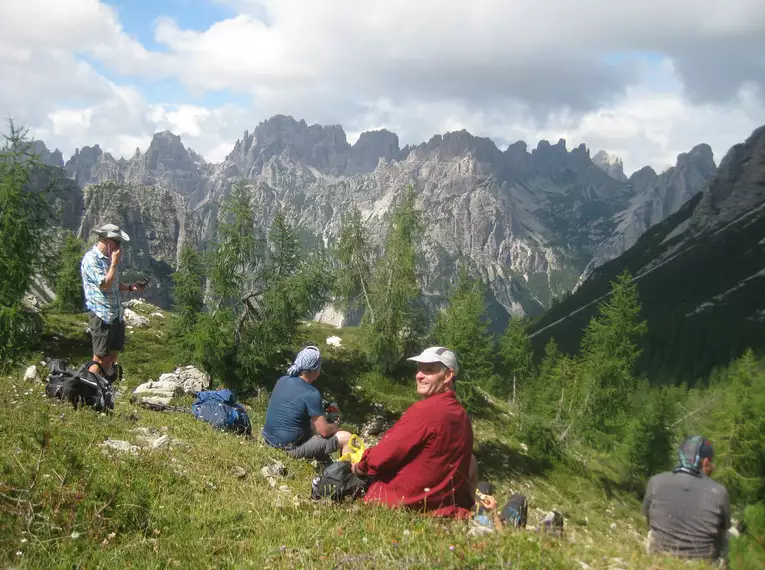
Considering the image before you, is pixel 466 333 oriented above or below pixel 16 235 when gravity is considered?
below

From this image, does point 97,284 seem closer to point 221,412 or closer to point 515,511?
point 221,412

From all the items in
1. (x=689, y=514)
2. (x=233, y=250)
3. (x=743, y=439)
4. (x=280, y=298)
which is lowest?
(x=743, y=439)

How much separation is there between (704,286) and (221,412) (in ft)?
565

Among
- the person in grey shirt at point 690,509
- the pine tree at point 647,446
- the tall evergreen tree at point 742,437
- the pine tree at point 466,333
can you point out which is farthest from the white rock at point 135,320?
the tall evergreen tree at point 742,437

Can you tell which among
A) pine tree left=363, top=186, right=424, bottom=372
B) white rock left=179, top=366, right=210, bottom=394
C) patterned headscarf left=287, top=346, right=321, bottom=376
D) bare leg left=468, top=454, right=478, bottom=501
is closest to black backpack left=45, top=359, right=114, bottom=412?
patterned headscarf left=287, top=346, right=321, bottom=376

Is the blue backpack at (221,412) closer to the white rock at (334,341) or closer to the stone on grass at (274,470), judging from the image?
the stone on grass at (274,470)

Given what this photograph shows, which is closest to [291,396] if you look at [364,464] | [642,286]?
[364,464]

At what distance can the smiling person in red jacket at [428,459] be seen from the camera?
5520 millimetres

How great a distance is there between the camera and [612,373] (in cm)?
3172

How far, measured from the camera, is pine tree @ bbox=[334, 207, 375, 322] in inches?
1255

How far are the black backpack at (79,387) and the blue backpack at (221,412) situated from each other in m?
2.24

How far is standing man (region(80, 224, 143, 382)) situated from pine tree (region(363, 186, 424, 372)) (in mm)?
21450

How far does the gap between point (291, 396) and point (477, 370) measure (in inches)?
960

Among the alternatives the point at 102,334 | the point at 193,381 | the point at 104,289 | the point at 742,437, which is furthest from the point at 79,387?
the point at 742,437
